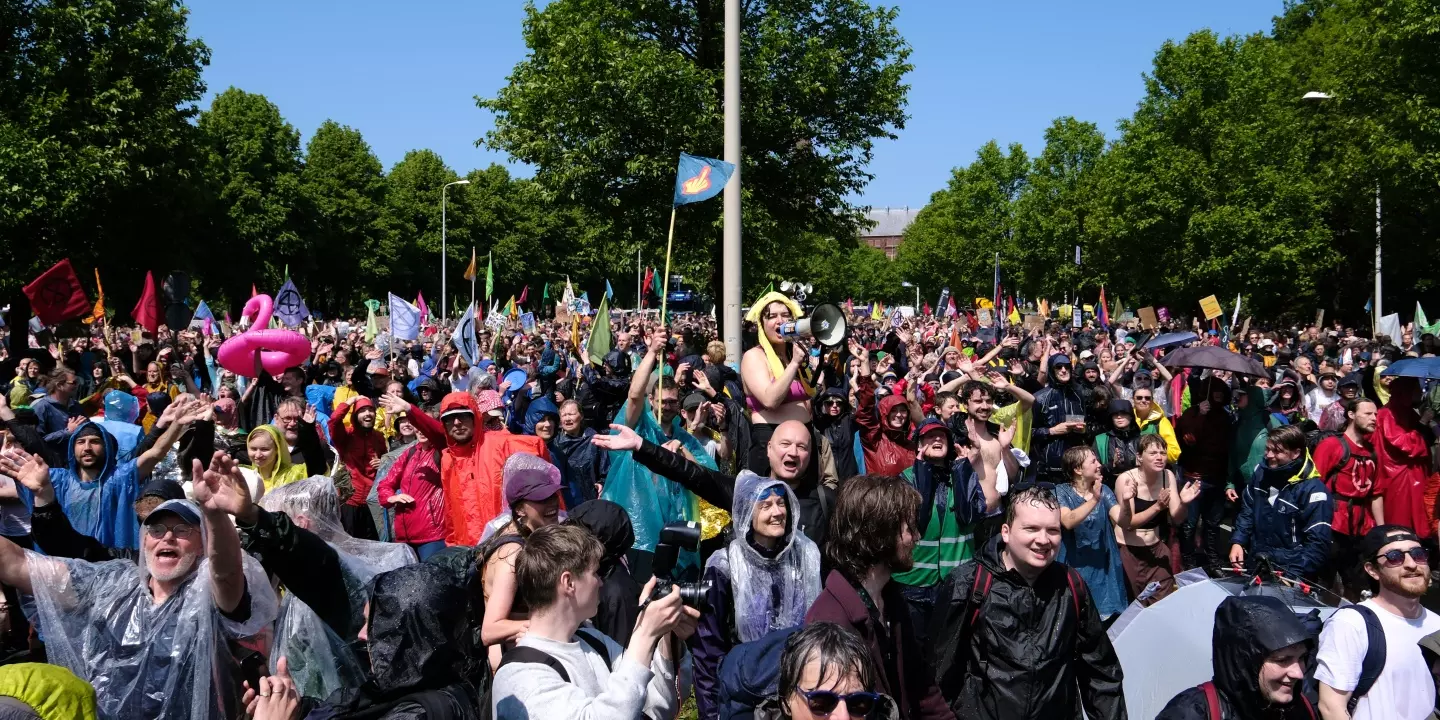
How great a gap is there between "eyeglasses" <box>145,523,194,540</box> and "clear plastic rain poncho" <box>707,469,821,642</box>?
5.46ft

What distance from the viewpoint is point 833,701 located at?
2871 mm

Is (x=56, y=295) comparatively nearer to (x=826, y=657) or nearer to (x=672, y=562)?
(x=672, y=562)

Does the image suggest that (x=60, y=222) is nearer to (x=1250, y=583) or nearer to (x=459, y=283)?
(x=1250, y=583)

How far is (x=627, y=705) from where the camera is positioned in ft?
9.78

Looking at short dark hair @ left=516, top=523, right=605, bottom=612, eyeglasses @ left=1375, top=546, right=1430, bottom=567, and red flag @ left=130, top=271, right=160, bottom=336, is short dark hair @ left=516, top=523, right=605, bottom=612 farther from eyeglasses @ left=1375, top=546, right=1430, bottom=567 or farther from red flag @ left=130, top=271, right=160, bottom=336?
red flag @ left=130, top=271, right=160, bottom=336

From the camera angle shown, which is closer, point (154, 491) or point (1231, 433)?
point (154, 491)

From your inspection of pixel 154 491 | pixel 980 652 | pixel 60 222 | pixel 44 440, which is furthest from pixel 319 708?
pixel 60 222

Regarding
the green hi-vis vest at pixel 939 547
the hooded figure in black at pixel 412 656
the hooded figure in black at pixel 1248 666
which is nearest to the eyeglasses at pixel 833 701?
the hooded figure in black at pixel 412 656

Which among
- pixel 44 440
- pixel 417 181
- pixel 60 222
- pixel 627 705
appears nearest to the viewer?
pixel 627 705

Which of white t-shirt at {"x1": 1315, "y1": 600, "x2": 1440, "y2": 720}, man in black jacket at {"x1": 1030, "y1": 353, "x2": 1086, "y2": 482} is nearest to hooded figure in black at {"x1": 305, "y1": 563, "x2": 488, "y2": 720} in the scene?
white t-shirt at {"x1": 1315, "y1": 600, "x2": 1440, "y2": 720}

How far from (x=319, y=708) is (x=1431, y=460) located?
780 centimetres

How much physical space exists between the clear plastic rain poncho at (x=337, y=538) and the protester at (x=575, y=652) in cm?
99

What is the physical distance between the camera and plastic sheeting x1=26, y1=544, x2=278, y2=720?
144 inches

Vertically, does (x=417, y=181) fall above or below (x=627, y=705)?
above
